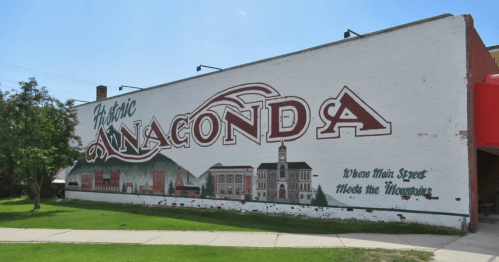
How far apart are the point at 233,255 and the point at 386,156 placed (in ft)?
23.4

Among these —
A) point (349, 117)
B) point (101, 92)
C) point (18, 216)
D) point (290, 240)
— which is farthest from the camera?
point (101, 92)

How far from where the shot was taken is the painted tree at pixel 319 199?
1452 centimetres

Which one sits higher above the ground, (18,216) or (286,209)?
(286,209)

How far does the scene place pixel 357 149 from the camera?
13.8 m

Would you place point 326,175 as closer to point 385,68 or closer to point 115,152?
point 385,68

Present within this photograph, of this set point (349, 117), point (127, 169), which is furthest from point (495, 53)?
point (127, 169)

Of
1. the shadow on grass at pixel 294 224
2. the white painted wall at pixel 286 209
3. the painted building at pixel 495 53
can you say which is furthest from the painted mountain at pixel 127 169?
the painted building at pixel 495 53

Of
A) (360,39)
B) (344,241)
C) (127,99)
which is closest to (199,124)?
(127,99)

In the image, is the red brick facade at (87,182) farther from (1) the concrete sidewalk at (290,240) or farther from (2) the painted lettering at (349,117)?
(2) the painted lettering at (349,117)

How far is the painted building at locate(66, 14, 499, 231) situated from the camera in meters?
11.9

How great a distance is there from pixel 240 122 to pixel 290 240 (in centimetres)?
831

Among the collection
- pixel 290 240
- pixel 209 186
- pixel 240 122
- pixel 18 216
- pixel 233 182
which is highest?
pixel 240 122

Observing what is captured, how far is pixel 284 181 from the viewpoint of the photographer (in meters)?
15.9

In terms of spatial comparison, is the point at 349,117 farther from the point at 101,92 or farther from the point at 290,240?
the point at 101,92
